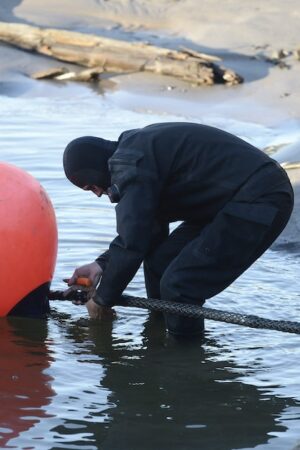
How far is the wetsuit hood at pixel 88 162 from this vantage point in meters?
5.91

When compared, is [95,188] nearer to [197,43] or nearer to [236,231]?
[236,231]

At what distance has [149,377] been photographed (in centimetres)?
608

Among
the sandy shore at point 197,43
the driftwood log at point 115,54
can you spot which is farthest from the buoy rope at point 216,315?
the driftwood log at point 115,54

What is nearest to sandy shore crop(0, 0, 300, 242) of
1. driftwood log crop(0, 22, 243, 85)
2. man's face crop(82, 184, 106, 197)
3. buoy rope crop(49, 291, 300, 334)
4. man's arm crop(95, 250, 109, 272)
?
driftwood log crop(0, 22, 243, 85)

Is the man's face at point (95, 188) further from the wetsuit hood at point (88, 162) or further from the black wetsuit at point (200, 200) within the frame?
the black wetsuit at point (200, 200)

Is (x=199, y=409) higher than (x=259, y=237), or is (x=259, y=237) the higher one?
(x=259, y=237)

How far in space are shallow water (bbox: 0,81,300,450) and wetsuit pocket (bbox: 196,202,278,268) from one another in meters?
0.67

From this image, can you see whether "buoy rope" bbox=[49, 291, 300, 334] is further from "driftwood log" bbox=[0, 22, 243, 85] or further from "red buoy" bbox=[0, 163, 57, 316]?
"driftwood log" bbox=[0, 22, 243, 85]

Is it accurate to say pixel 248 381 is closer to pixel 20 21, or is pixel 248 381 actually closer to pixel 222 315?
pixel 222 315

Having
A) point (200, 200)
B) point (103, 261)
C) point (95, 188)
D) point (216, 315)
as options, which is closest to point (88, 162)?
point (95, 188)

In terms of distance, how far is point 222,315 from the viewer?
6.10 m

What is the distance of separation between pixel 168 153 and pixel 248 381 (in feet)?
4.35

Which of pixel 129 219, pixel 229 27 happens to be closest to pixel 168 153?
pixel 129 219

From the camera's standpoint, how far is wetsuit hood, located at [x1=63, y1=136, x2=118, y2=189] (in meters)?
5.91
